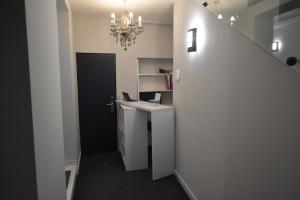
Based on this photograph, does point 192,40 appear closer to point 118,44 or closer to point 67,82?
point 67,82

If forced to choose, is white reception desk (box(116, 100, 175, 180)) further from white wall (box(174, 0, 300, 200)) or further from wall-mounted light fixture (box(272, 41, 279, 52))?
wall-mounted light fixture (box(272, 41, 279, 52))

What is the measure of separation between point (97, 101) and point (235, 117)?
2.83 metres

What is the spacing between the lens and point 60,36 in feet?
8.77

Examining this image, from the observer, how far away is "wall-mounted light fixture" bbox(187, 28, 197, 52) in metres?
2.05

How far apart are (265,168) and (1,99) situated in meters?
1.44

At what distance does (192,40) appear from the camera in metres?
2.08

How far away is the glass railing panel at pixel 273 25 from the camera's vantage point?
3.34 feet

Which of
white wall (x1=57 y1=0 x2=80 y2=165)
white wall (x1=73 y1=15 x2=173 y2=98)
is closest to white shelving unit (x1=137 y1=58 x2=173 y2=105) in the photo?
white wall (x1=73 y1=15 x2=173 y2=98)

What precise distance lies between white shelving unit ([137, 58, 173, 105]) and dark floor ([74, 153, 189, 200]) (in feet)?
5.29

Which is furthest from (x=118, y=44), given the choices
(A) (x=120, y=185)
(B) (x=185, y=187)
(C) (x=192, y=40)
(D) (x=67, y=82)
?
(B) (x=185, y=187)

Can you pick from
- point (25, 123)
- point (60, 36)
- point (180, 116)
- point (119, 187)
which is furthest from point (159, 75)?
point (25, 123)

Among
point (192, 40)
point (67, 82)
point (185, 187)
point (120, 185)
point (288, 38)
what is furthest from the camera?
point (67, 82)

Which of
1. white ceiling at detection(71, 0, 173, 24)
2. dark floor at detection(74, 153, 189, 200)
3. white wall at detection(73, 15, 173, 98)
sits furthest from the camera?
white wall at detection(73, 15, 173, 98)

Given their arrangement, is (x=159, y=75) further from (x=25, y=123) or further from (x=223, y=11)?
(x=25, y=123)
